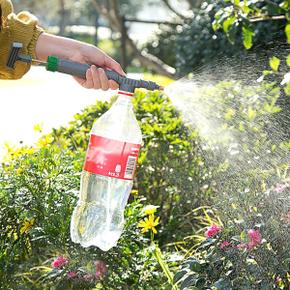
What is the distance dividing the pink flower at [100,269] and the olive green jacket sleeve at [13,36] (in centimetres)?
75

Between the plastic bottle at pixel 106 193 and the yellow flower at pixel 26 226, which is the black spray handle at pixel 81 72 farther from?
the yellow flower at pixel 26 226

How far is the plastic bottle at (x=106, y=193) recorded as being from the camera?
2807 millimetres

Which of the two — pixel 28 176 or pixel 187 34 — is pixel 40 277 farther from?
pixel 187 34

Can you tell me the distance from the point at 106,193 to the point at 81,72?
54cm

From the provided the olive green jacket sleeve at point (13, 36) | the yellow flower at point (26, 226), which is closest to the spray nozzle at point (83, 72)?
the olive green jacket sleeve at point (13, 36)

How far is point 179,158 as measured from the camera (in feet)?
13.3

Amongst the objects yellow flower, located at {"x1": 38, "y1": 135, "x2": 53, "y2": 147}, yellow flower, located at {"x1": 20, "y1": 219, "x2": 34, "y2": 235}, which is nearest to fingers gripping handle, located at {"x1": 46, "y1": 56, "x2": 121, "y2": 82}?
yellow flower, located at {"x1": 20, "y1": 219, "x2": 34, "y2": 235}

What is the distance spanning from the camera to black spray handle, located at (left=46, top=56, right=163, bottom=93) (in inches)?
106

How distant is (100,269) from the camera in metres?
2.94

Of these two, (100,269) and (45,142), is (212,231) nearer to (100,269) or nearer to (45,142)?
(100,269)

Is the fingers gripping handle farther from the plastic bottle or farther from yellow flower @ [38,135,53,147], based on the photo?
yellow flower @ [38,135,53,147]

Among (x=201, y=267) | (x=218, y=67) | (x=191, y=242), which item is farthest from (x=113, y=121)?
(x=218, y=67)

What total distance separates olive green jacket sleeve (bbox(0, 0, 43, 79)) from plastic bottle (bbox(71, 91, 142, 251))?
14.0 inches

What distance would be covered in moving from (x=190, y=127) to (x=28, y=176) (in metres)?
1.18
